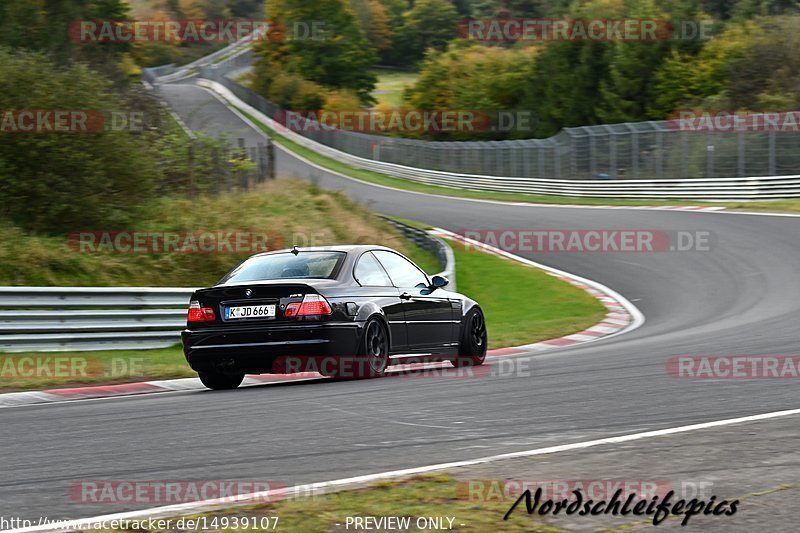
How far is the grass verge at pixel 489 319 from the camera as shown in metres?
11.7

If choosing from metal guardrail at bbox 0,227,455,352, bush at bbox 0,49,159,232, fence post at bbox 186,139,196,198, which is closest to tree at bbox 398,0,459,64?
fence post at bbox 186,139,196,198

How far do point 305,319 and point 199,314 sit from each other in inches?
41.0

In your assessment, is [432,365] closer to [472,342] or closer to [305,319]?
[472,342]

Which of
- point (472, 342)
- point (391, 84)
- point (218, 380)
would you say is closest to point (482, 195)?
point (472, 342)

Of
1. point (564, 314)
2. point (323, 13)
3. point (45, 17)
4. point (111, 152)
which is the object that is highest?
point (323, 13)

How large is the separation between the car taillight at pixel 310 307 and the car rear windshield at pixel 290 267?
44cm

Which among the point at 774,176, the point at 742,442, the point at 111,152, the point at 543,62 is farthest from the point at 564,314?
the point at 543,62

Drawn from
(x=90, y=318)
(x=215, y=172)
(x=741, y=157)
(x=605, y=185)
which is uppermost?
(x=741, y=157)

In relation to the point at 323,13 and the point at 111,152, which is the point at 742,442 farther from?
the point at 323,13

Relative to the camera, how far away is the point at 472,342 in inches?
479

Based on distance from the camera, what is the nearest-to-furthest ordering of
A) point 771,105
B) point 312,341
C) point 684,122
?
point 312,341
point 684,122
point 771,105

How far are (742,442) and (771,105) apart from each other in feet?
142

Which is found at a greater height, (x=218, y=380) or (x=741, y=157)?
(x=741, y=157)

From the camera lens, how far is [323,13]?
92000 millimetres
